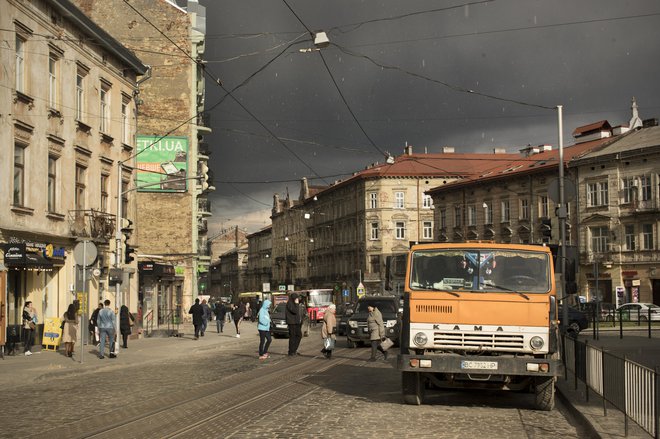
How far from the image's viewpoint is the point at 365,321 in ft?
101

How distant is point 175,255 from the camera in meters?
56.2

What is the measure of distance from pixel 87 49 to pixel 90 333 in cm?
1050

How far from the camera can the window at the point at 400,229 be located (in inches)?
3623

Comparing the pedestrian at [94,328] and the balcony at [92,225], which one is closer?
the pedestrian at [94,328]

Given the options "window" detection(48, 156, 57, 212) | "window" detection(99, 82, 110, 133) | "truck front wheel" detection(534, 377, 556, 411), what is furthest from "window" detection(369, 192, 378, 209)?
"truck front wheel" detection(534, 377, 556, 411)

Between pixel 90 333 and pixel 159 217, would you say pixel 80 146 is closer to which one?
pixel 90 333

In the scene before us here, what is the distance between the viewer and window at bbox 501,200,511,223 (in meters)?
71.4

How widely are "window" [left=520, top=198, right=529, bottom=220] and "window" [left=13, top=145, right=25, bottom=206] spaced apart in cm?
4850

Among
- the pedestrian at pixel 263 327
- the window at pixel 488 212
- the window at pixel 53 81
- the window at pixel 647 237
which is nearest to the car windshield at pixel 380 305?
the pedestrian at pixel 263 327

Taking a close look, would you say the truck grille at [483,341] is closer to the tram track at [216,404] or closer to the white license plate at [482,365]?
the white license plate at [482,365]

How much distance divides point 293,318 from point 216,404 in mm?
11235

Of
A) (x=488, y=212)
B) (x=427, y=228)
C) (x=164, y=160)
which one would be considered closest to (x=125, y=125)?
(x=164, y=160)

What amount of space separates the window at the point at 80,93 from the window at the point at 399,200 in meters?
61.9

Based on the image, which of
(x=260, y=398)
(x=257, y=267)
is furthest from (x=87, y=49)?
(x=257, y=267)
